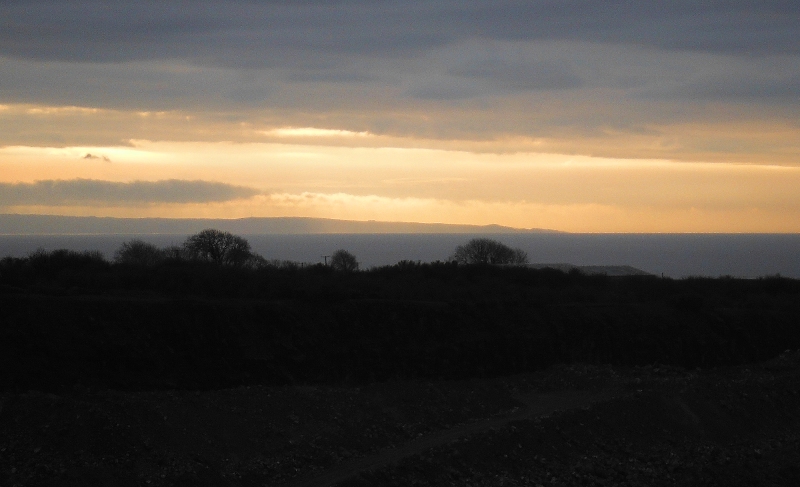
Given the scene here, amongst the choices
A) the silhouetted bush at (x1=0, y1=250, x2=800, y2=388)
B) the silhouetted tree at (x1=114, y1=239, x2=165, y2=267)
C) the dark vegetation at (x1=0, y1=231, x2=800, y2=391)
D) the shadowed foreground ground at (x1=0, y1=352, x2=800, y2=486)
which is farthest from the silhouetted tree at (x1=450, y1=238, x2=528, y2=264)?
the shadowed foreground ground at (x1=0, y1=352, x2=800, y2=486)

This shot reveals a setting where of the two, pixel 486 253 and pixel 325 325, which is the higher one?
Answer: pixel 486 253

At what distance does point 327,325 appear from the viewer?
28.6m

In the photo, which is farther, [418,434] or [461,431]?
[461,431]

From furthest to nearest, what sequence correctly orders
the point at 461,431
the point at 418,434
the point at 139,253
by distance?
the point at 139,253 < the point at 461,431 < the point at 418,434

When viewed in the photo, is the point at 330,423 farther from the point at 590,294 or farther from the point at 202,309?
the point at 590,294

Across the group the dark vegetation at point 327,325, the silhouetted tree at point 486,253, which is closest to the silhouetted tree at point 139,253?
the dark vegetation at point 327,325

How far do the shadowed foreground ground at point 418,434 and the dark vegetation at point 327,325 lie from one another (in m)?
2.22

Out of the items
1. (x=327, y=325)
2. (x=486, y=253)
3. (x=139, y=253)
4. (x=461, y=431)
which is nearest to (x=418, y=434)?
(x=461, y=431)

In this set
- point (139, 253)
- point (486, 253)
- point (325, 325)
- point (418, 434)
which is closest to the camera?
point (418, 434)

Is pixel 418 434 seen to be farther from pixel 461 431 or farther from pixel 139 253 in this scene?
pixel 139 253

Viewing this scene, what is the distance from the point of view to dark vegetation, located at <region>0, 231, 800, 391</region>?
23453mm

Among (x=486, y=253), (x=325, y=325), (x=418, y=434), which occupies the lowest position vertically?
(x=418, y=434)

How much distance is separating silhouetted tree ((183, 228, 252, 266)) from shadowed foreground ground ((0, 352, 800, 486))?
3245 centimetres

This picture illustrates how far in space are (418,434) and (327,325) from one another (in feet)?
28.8
